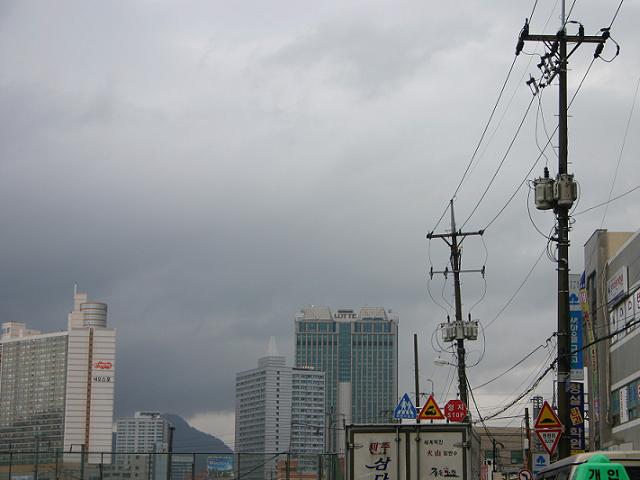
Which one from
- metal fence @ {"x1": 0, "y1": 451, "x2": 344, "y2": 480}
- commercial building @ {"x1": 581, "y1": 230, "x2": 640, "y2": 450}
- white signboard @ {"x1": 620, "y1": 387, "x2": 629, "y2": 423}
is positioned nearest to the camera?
metal fence @ {"x1": 0, "y1": 451, "x2": 344, "y2": 480}

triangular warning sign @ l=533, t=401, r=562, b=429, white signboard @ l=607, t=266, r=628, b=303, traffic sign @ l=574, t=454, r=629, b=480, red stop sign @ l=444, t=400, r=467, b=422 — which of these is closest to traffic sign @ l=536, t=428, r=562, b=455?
triangular warning sign @ l=533, t=401, r=562, b=429

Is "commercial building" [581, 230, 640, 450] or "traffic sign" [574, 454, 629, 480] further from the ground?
"commercial building" [581, 230, 640, 450]

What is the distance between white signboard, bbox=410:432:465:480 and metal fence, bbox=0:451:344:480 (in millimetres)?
19747

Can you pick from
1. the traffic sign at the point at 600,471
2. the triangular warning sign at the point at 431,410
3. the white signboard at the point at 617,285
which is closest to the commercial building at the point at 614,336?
the white signboard at the point at 617,285

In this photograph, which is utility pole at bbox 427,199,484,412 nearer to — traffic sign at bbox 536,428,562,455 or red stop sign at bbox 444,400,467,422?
red stop sign at bbox 444,400,467,422

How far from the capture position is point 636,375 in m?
50.7

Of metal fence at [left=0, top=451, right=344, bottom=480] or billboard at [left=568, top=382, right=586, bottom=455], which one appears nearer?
billboard at [left=568, top=382, right=586, bottom=455]

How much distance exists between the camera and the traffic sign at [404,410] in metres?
30.2

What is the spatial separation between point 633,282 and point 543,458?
1644cm

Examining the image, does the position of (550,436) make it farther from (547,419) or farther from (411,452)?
(411,452)

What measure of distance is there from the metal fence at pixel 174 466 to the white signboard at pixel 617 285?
17.9 m

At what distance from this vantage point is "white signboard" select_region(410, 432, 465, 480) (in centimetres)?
2080

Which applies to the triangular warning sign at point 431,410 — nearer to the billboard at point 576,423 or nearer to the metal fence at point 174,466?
the billboard at point 576,423

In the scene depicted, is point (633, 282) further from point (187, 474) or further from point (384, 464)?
point (384, 464)
